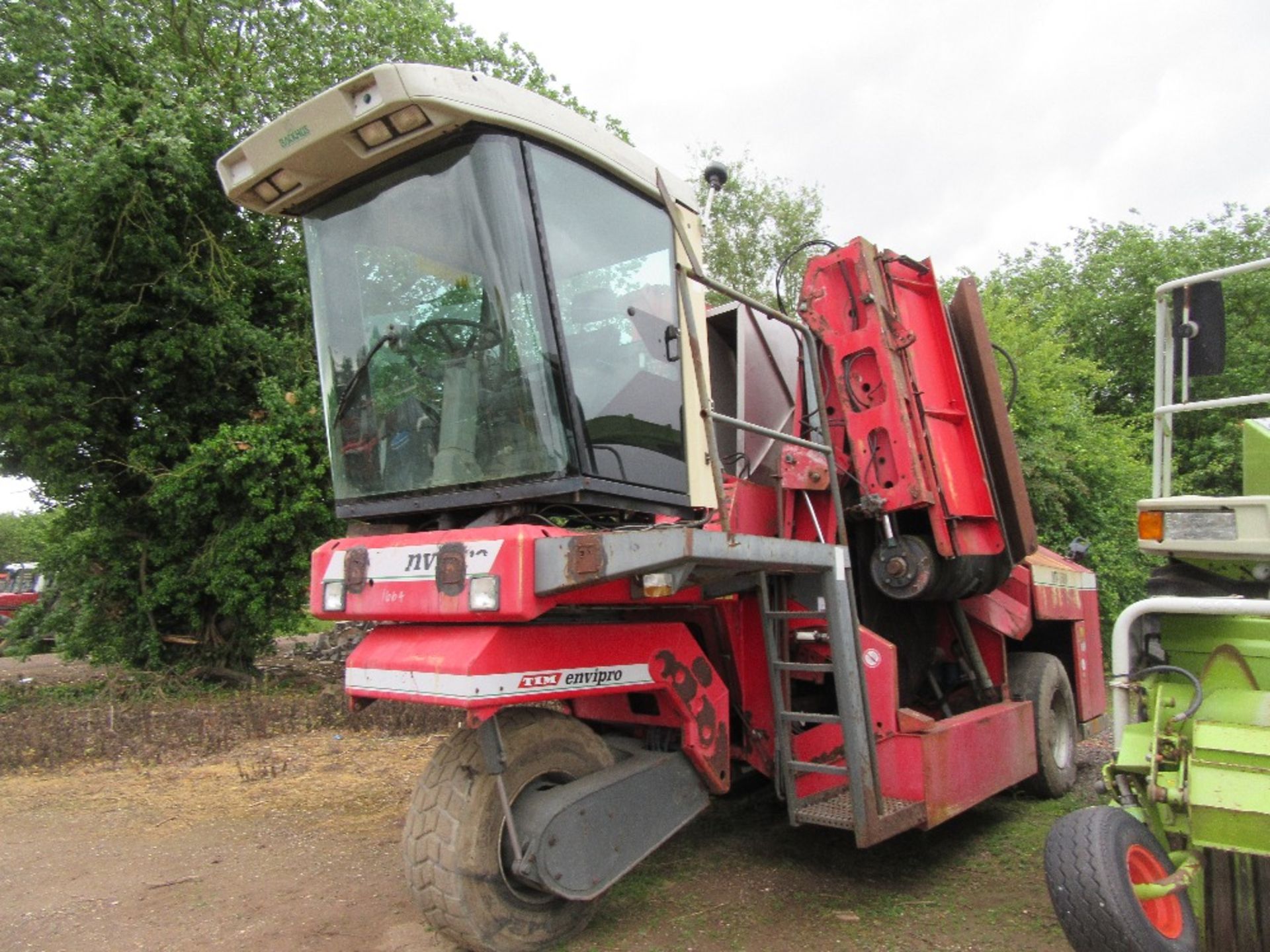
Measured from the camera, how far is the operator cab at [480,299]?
315 cm

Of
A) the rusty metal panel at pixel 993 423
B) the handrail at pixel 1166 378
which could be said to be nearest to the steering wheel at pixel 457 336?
the handrail at pixel 1166 378

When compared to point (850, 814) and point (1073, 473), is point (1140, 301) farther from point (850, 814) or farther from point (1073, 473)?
point (850, 814)

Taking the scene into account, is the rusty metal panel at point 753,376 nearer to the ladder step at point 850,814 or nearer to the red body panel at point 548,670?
the red body panel at point 548,670

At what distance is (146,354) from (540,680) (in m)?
8.23

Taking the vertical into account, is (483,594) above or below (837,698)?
above

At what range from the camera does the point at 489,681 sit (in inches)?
112

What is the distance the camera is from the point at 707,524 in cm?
379

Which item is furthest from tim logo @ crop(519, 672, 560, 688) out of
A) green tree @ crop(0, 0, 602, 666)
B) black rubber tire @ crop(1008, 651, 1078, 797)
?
green tree @ crop(0, 0, 602, 666)

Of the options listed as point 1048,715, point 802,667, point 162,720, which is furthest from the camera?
point 162,720

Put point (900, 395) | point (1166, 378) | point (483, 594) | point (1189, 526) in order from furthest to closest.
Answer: point (900, 395) → point (1166, 378) → point (1189, 526) → point (483, 594)

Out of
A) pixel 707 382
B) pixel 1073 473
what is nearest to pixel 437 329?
pixel 707 382

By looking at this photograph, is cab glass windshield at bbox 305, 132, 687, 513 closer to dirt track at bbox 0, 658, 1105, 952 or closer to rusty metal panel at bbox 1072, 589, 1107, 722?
dirt track at bbox 0, 658, 1105, 952

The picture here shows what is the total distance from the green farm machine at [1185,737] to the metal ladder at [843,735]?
85 centimetres

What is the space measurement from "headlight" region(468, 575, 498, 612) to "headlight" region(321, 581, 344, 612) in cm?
72
